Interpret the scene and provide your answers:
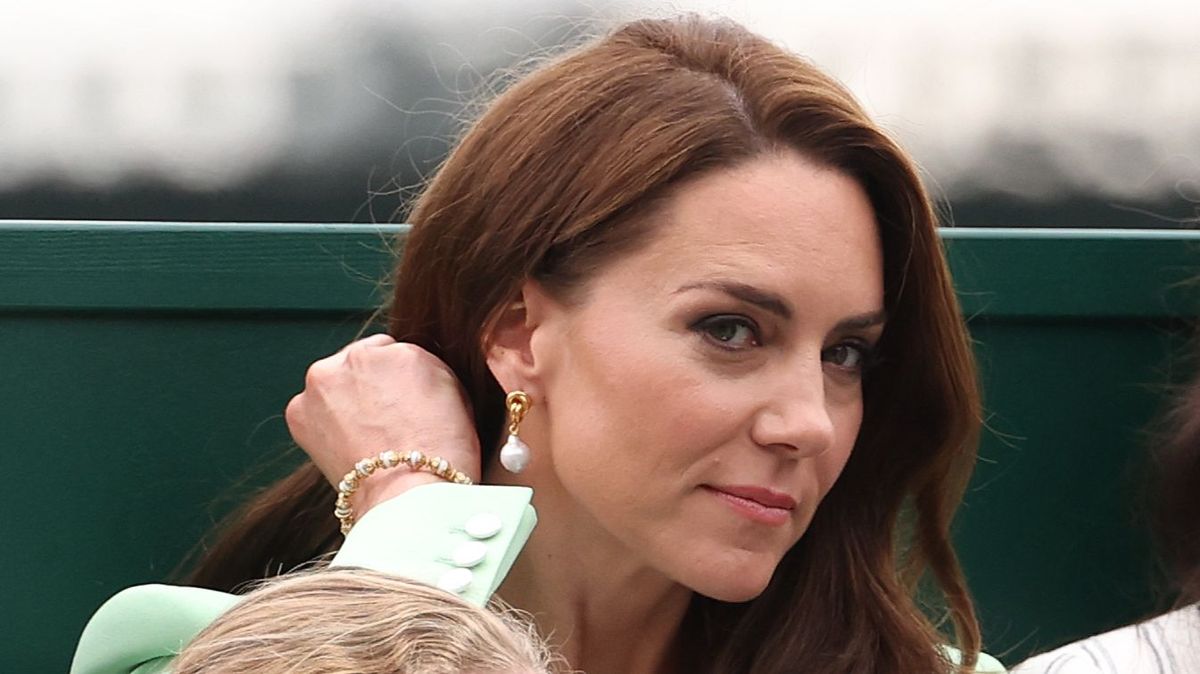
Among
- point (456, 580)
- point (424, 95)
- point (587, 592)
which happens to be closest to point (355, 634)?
point (456, 580)

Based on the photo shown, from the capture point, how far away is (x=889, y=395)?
1995 mm

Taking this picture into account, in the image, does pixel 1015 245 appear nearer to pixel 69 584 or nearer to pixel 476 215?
pixel 476 215

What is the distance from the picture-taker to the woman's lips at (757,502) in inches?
69.2

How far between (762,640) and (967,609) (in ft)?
0.78

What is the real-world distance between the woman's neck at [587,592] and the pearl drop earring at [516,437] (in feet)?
0.22

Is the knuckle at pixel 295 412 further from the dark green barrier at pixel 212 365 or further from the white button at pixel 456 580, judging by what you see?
the white button at pixel 456 580

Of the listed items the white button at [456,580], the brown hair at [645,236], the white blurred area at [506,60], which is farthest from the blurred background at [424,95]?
the white button at [456,580]

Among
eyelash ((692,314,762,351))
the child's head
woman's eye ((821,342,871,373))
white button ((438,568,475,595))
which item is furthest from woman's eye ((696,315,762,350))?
the child's head

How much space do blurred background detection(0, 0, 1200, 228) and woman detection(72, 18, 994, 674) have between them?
0.32 m

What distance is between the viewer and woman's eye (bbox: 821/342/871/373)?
184cm

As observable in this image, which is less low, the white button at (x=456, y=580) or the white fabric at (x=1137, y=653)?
the white button at (x=456, y=580)

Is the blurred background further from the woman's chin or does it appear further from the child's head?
the child's head

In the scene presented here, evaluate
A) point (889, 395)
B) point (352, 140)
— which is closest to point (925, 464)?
point (889, 395)

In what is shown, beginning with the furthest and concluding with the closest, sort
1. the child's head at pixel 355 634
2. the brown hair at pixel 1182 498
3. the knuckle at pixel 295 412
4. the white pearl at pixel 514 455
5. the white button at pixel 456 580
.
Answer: the brown hair at pixel 1182 498, the knuckle at pixel 295 412, the white pearl at pixel 514 455, the white button at pixel 456 580, the child's head at pixel 355 634
